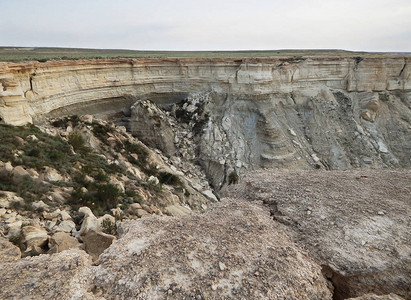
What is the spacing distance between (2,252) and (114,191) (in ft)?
12.2

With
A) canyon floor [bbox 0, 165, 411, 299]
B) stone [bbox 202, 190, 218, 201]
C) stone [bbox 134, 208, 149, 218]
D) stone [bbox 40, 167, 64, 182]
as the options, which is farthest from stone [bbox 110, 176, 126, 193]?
stone [bbox 202, 190, 218, 201]

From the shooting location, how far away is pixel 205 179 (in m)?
16.0

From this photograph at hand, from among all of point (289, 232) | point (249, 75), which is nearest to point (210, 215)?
point (289, 232)

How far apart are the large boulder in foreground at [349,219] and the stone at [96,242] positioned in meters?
3.83

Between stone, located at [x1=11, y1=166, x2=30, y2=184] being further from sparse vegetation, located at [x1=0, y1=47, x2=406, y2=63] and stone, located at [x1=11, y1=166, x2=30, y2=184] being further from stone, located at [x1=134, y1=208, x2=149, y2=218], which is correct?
sparse vegetation, located at [x1=0, y1=47, x2=406, y2=63]

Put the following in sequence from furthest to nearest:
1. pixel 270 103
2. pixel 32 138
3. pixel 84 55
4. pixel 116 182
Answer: pixel 84 55 → pixel 270 103 → pixel 32 138 → pixel 116 182

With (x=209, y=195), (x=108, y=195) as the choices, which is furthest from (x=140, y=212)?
(x=209, y=195)

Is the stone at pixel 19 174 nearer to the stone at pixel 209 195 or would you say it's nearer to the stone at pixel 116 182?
the stone at pixel 116 182

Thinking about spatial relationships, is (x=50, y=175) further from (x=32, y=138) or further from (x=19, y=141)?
(x=32, y=138)

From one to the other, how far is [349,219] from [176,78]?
16.0 metres

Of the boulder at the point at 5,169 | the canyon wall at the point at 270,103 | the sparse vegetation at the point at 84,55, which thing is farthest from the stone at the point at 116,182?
the sparse vegetation at the point at 84,55

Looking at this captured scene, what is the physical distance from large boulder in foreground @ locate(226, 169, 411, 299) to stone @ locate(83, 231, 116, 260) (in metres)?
3.83

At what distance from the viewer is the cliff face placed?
40.9 feet

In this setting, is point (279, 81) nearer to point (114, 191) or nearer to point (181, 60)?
point (181, 60)
